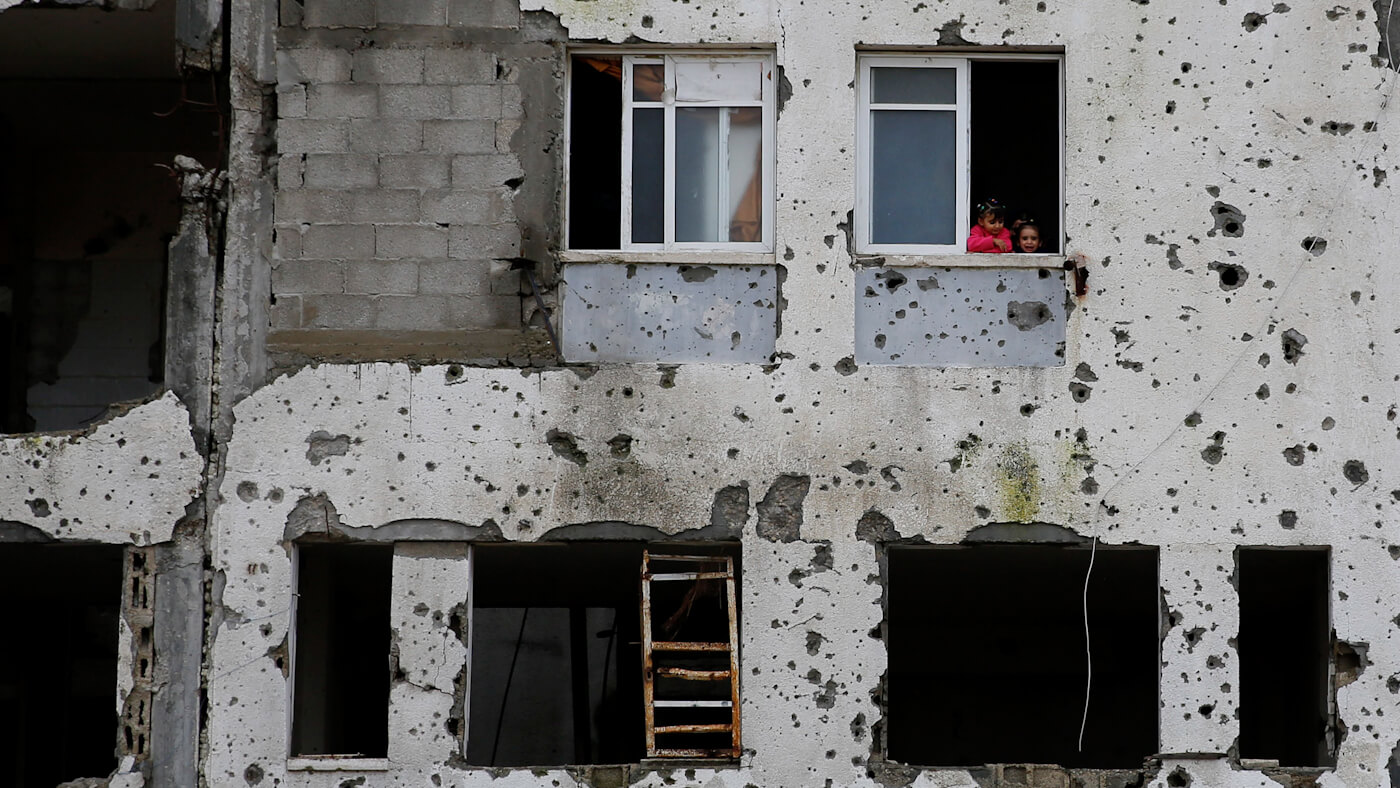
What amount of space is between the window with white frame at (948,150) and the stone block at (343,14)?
123 inches

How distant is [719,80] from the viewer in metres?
10.5

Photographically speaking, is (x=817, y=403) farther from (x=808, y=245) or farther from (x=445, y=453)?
(x=445, y=453)

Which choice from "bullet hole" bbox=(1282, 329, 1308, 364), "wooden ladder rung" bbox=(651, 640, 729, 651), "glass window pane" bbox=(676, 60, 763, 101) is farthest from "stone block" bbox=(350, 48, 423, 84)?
"bullet hole" bbox=(1282, 329, 1308, 364)

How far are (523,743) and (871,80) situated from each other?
26.8 feet

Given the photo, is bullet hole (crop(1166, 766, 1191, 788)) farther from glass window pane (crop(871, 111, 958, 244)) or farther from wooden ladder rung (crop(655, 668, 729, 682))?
glass window pane (crop(871, 111, 958, 244))

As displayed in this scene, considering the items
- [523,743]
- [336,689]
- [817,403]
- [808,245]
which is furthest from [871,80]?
[523,743]

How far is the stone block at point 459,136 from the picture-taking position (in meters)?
10.3

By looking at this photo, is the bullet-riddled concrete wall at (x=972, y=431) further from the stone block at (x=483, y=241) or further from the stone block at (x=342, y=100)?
the stone block at (x=342, y=100)

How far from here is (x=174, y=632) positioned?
32.6 ft

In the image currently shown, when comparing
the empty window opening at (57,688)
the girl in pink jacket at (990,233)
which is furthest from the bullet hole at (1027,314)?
the empty window opening at (57,688)

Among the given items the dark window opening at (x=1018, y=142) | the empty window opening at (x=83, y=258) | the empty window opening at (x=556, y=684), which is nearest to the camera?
the dark window opening at (x=1018, y=142)

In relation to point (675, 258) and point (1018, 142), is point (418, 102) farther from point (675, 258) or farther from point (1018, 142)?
point (1018, 142)

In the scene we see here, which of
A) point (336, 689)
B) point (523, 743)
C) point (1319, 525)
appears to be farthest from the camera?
point (523, 743)

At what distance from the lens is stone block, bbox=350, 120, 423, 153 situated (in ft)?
33.8
